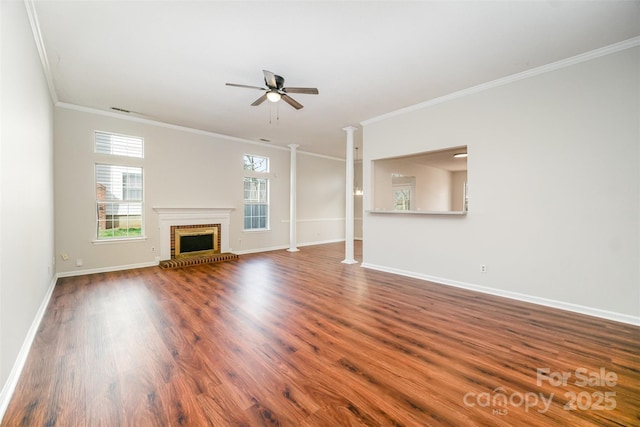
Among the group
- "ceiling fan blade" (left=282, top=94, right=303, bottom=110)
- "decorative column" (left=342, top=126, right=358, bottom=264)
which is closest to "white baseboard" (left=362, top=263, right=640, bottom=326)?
"decorative column" (left=342, top=126, right=358, bottom=264)

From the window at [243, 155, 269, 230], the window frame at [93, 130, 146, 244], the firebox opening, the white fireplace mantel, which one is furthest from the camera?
the window at [243, 155, 269, 230]

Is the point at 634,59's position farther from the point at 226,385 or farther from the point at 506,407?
the point at 226,385

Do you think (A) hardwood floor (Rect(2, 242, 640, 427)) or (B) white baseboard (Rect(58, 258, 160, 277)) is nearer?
(A) hardwood floor (Rect(2, 242, 640, 427))

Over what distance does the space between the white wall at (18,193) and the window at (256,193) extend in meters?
4.52

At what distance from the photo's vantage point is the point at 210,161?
656 centimetres

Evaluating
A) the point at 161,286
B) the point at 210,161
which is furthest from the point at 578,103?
the point at 210,161

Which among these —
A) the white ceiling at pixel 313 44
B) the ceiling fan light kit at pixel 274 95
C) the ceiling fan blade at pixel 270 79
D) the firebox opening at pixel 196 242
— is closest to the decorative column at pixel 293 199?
the firebox opening at pixel 196 242

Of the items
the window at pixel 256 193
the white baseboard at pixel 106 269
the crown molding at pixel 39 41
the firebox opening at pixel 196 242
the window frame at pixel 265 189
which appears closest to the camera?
the crown molding at pixel 39 41

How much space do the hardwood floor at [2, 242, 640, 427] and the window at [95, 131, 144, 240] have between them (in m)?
1.82

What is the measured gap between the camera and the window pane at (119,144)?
5.15 metres

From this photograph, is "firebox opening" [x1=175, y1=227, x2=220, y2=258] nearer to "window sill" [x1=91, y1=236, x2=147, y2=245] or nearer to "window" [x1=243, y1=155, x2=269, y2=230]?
"window sill" [x1=91, y1=236, x2=147, y2=245]

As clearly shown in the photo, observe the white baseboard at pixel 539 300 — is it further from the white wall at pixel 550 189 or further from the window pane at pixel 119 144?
the window pane at pixel 119 144

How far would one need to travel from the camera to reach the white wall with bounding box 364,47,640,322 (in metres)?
2.95

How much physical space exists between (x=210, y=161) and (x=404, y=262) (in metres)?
5.08
